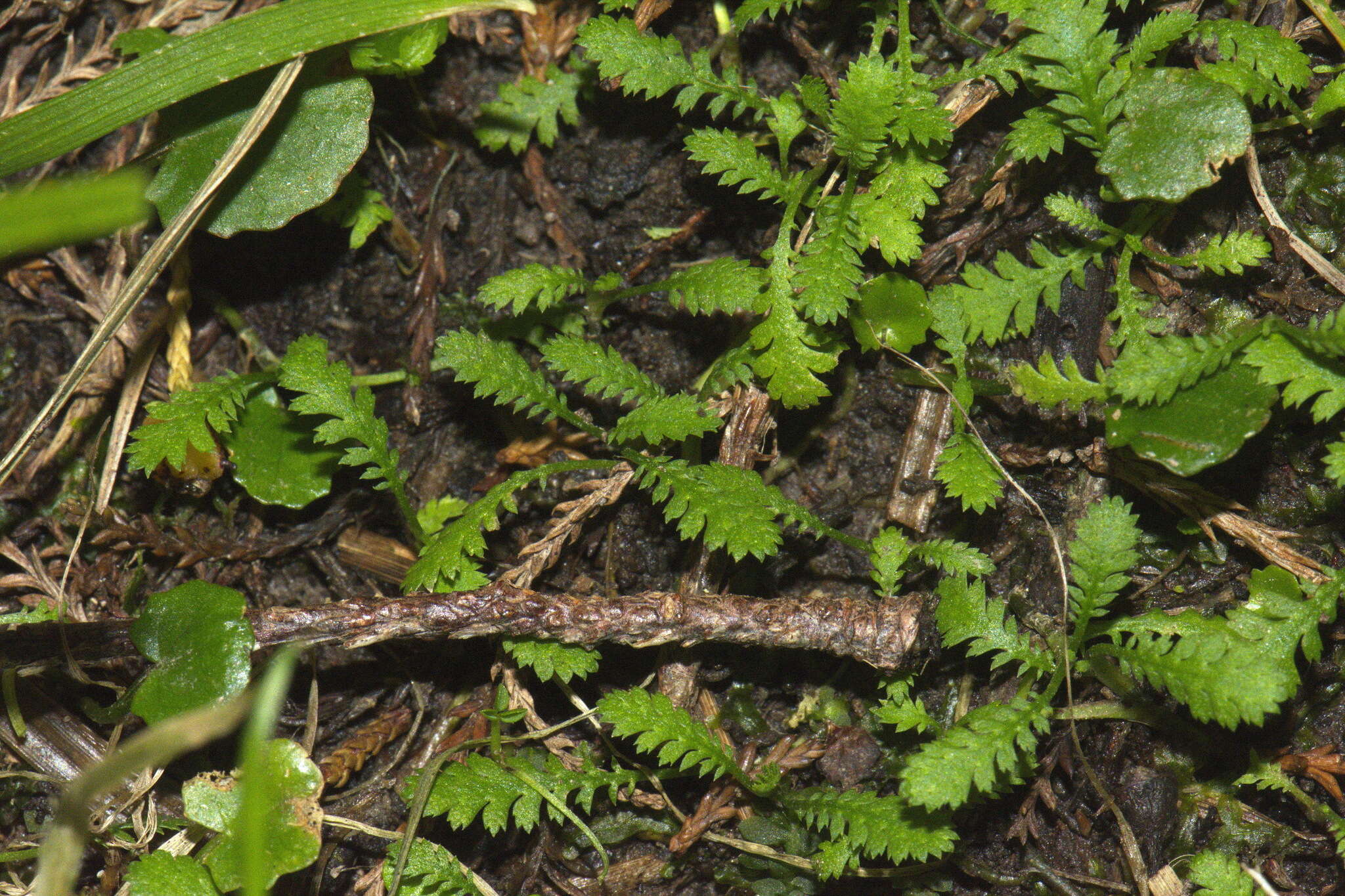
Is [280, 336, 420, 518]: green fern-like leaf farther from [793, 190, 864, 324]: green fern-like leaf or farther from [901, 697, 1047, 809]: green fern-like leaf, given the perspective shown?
[901, 697, 1047, 809]: green fern-like leaf

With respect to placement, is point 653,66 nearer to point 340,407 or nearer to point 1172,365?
point 340,407

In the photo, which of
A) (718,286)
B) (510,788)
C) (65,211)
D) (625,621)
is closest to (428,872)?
(510,788)

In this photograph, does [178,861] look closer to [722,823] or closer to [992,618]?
[722,823]

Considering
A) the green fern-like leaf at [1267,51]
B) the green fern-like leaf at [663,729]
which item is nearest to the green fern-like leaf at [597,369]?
the green fern-like leaf at [663,729]

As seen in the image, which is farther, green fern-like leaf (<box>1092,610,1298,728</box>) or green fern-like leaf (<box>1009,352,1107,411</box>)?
green fern-like leaf (<box>1009,352,1107,411</box>)

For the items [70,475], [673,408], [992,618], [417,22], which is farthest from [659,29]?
[70,475]

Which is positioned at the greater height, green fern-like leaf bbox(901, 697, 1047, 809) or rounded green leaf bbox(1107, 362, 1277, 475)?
rounded green leaf bbox(1107, 362, 1277, 475)

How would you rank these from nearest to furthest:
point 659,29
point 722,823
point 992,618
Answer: point 992,618 → point 722,823 → point 659,29

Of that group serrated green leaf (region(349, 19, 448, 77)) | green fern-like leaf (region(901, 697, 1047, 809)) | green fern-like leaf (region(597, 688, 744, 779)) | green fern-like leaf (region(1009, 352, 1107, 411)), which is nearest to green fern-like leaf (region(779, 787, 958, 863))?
green fern-like leaf (region(901, 697, 1047, 809))
